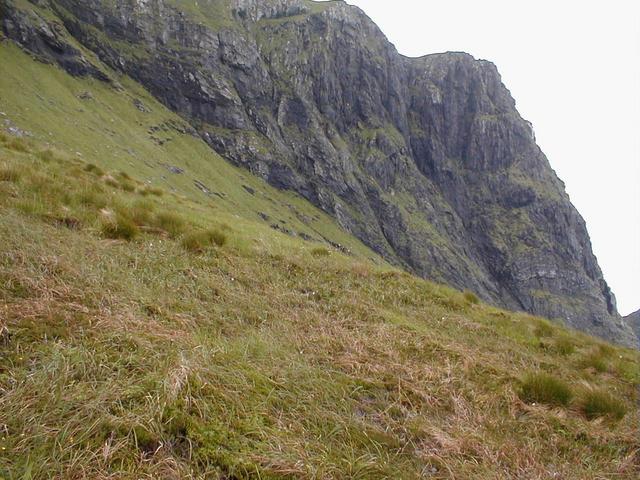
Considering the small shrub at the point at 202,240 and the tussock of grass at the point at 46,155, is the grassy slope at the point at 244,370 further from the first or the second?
the tussock of grass at the point at 46,155

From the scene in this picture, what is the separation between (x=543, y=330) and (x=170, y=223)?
9525 millimetres

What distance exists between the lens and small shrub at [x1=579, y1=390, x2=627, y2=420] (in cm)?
554

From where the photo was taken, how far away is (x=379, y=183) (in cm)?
19900

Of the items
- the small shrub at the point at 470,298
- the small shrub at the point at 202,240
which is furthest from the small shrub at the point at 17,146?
the small shrub at the point at 470,298

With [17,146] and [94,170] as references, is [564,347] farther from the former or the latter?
[17,146]

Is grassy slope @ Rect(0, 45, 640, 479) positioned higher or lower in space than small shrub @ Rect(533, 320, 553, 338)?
lower

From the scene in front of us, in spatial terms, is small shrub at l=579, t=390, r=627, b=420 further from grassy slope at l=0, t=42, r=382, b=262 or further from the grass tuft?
grassy slope at l=0, t=42, r=382, b=262

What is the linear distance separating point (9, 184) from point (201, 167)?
121 m

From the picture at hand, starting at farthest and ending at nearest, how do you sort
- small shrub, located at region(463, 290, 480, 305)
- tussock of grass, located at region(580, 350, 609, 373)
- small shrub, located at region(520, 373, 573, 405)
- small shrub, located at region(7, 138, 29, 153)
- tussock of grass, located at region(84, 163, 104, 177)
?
tussock of grass, located at region(84, 163, 104, 177) < small shrub, located at region(7, 138, 29, 153) < small shrub, located at region(463, 290, 480, 305) < tussock of grass, located at region(580, 350, 609, 373) < small shrub, located at region(520, 373, 573, 405)

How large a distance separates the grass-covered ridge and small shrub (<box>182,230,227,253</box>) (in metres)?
0.05

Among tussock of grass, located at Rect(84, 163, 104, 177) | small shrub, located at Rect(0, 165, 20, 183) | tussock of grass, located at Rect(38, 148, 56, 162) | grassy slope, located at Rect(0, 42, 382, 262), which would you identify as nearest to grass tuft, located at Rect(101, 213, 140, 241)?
small shrub, located at Rect(0, 165, 20, 183)

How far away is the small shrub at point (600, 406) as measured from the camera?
18.2ft

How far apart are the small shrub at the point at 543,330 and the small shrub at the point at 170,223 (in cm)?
881

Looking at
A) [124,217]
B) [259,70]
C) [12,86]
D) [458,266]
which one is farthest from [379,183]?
[124,217]
